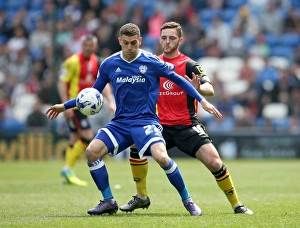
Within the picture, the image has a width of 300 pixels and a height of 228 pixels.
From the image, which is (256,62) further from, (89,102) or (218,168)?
(89,102)

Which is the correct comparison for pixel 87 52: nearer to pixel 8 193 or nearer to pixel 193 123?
pixel 8 193

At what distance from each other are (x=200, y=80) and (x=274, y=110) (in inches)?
537

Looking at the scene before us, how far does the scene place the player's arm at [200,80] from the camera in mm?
8945

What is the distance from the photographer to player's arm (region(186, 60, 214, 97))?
8.95 meters

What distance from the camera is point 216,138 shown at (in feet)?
70.1

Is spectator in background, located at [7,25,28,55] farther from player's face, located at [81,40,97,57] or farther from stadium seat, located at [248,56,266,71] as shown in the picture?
player's face, located at [81,40,97,57]

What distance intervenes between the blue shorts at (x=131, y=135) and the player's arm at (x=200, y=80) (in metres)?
0.68

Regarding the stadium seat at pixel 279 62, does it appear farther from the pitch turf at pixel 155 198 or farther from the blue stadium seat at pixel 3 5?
the blue stadium seat at pixel 3 5

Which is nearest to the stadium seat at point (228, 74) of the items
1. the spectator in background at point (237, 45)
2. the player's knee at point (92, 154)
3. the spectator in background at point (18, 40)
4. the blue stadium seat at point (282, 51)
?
the spectator in background at point (237, 45)

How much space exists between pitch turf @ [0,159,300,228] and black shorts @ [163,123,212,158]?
0.82m

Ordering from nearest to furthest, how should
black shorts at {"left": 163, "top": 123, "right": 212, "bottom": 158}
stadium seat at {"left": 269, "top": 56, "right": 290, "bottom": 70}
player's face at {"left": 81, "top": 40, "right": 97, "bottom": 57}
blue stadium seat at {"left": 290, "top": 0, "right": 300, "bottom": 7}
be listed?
1. black shorts at {"left": 163, "top": 123, "right": 212, "bottom": 158}
2. player's face at {"left": 81, "top": 40, "right": 97, "bottom": 57}
3. stadium seat at {"left": 269, "top": 56, "right": 290, "bottom": 70}
4. blue stadium seat at {"left": 290, "top": 0, "right": 300, "bottom": 7}

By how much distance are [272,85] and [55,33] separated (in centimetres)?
679

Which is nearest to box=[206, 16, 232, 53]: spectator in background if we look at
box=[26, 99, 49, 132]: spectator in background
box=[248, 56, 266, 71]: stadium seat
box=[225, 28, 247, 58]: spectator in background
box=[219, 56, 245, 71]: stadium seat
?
box=[225, 28, 247, 58]: spectator in background

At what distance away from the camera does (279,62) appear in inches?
933
